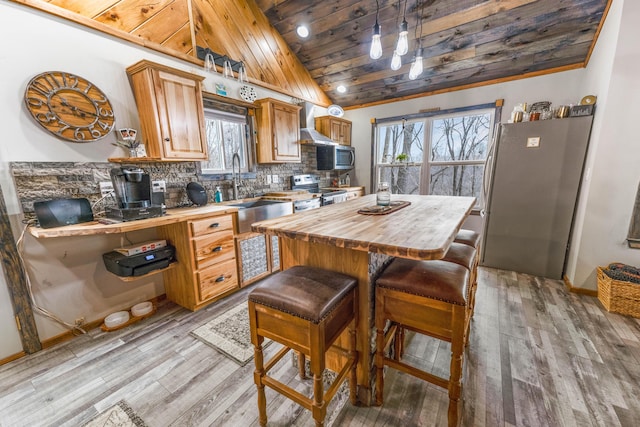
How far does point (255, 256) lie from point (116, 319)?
1.28 m

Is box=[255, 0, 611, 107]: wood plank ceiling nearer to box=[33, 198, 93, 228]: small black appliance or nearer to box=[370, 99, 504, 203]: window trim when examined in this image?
box=[370, 99, 504, 203]: window trim

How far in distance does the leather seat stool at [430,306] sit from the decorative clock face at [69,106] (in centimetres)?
244

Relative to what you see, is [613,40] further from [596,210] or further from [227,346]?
[227,346]

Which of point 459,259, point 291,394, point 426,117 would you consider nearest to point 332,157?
point 426,117

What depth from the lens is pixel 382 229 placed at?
1.20m

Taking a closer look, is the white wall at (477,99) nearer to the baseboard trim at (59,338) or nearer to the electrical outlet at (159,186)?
the electrical outlet at (159,186)

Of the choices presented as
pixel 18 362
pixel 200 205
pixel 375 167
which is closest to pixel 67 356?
pixel 18 362

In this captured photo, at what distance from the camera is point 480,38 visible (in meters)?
3.02

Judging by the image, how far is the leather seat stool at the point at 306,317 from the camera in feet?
3.33

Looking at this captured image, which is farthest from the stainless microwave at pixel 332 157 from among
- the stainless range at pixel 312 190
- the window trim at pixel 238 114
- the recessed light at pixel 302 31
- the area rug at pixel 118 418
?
the area rug at pixel 118 418

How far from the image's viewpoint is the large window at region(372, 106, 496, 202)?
3879 mm

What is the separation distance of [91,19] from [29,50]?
513 millimetres

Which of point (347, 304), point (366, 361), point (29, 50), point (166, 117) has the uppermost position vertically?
point (29, 50)

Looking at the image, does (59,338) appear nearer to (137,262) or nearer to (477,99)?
(137,262)
